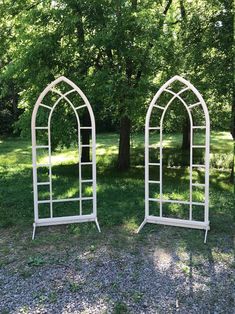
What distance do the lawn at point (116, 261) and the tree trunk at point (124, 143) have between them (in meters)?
2.98

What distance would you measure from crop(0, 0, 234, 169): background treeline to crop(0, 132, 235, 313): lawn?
2.23 metres

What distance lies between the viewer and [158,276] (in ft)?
12.9

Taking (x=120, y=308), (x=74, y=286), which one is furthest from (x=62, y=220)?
(x=120, y=308)

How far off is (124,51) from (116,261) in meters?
5.19

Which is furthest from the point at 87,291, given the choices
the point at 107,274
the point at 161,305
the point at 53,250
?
the point at 53,250

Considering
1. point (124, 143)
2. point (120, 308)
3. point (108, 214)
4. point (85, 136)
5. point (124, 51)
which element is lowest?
point (120, 308)

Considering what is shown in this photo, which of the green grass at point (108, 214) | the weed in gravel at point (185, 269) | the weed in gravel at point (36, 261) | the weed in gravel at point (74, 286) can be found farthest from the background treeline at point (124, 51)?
the weed in gravel at point (74, 286)

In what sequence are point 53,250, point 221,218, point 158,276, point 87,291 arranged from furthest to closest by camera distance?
point 221,218 → point 53,250 → point 158,276 → point 87,291

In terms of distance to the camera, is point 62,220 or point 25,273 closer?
point 25,273

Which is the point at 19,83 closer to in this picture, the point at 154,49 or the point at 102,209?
the point at 154,49

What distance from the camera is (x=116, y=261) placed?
428 cm

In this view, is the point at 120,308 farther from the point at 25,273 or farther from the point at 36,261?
the point at 36,261

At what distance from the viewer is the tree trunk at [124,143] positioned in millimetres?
10008

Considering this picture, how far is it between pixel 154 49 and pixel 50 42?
7.48 ft
